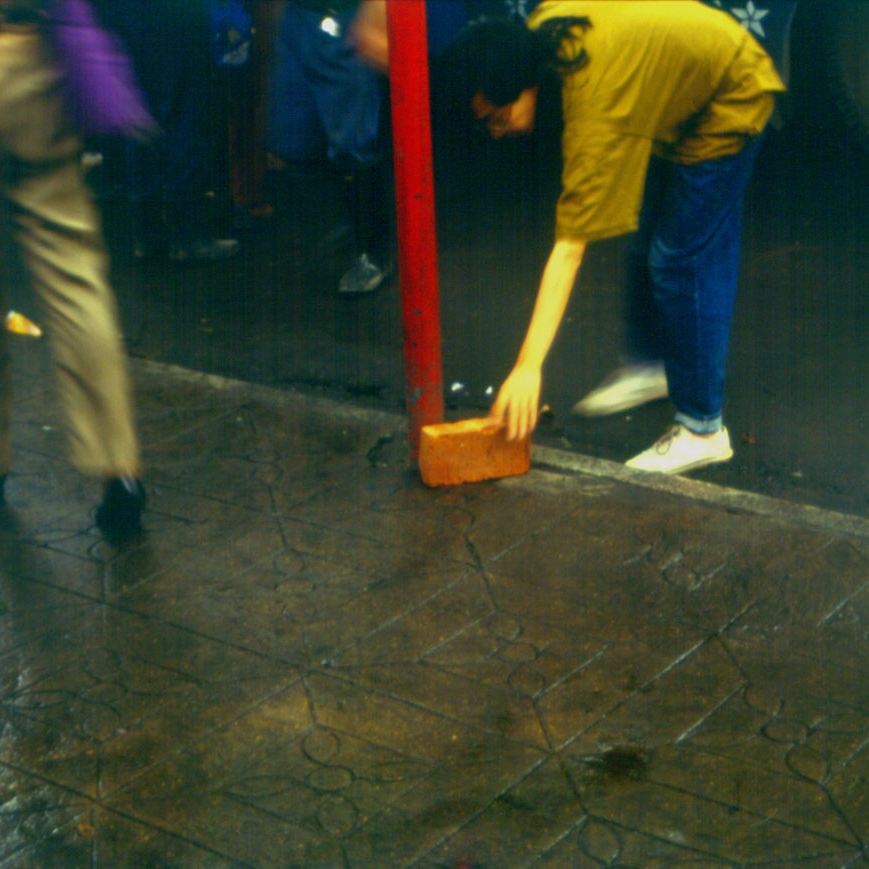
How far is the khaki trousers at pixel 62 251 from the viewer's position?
3.09 m

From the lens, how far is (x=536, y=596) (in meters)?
3.16

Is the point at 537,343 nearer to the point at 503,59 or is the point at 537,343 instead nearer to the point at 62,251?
the point at 503,59

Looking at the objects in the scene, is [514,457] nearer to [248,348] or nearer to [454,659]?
[454,659]

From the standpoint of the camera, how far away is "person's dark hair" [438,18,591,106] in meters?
3.05

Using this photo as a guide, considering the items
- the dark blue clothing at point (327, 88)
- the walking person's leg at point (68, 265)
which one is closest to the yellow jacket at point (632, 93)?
the walking person's leg at point (68, 265)

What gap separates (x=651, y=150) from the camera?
3553mm

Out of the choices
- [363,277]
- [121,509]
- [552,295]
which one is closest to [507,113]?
[552,295]

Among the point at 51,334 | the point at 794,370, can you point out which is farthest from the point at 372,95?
the point at 51,334

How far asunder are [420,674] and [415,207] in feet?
4.40

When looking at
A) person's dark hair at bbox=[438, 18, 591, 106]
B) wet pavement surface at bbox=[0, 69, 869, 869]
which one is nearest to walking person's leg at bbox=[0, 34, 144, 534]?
wet pavement surface at bbox=[0, 69, 869, 869]

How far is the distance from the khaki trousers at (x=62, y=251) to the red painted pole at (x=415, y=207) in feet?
2.64

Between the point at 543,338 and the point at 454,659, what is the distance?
32.0 inches

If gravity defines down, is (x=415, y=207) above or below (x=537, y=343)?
above

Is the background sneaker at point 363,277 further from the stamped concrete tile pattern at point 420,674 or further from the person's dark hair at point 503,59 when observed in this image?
the person's dark hair at point 503,59
